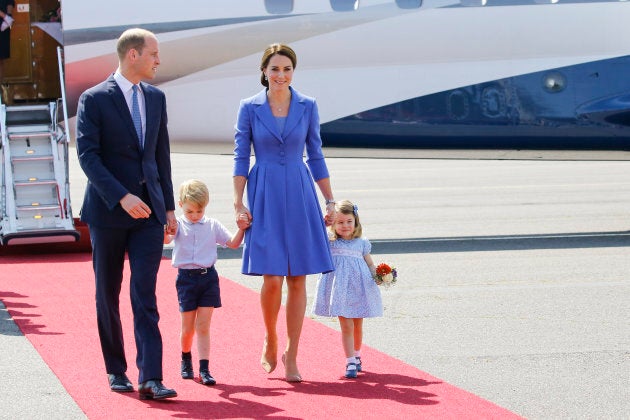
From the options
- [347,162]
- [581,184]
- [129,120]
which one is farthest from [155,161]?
[347,162]

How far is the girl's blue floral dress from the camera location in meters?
6.98

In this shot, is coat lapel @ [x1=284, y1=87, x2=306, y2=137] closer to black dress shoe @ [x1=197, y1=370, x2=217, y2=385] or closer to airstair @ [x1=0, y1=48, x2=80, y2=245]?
black dress shoe @ [x1=197, y1=370, x2=217, y2=385]

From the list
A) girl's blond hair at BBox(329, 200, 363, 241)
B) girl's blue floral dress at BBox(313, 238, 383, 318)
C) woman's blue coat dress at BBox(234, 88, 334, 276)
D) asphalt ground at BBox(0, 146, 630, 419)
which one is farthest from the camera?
girl's blond hair at BBox(329, 200, 363, 241)

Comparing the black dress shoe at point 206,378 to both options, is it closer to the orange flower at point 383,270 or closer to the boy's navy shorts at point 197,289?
the boy's navy shorts at point 197,289

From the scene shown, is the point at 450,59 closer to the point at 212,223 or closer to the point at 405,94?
the point at 405,94

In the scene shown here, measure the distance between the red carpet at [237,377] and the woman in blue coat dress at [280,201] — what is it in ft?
1.11

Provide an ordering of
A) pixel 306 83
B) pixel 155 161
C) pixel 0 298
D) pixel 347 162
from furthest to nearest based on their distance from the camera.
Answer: pixel 347 162, pixel 306 83, pixel 0 298, pixel 155 161

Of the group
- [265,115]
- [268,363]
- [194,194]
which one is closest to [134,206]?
[194,194]

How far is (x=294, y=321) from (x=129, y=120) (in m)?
1.49

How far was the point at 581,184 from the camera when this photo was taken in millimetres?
22641

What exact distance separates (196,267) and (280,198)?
617 millimetres

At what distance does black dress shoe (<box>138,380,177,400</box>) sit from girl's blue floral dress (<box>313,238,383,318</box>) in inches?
45.8

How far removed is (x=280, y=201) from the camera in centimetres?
678

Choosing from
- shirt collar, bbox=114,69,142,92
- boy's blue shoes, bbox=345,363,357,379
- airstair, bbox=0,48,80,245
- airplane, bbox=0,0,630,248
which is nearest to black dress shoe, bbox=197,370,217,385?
boy's blue shoes, bbox=345,363,357,379
